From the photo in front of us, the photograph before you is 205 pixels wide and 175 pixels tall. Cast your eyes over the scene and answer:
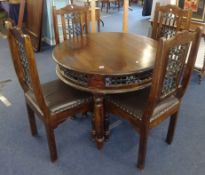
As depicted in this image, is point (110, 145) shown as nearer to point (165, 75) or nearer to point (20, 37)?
point (165, 75)

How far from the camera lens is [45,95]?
163cm

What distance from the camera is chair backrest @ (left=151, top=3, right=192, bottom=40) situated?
204cm

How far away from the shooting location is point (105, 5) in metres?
7.09

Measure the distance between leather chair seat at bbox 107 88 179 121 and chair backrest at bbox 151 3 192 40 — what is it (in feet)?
2.59

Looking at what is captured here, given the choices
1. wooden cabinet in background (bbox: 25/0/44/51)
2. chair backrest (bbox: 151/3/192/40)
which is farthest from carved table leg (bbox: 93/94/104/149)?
wooden cabinet in background (bbox: 25/0/44/51)

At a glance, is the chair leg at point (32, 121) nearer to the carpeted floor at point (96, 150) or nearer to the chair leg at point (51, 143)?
the carpeted floor at point (96, 150)

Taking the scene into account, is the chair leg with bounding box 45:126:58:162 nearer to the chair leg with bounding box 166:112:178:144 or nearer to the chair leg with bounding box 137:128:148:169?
the chair leg with bounding box 137:128:148:169

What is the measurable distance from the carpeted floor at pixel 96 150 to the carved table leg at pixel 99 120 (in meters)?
0.10

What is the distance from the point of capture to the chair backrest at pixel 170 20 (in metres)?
2.04

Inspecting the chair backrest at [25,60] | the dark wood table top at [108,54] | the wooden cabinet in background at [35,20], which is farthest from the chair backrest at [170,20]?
the wooden cabinet in background at [35,20]

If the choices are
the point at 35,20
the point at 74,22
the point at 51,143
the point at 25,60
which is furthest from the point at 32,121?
the point at 35,20

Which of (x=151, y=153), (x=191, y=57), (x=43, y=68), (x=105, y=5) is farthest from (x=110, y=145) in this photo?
(x=105, y=5)

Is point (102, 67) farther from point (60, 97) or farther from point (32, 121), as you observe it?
point (32, 121)

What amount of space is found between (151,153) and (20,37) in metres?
1.31
